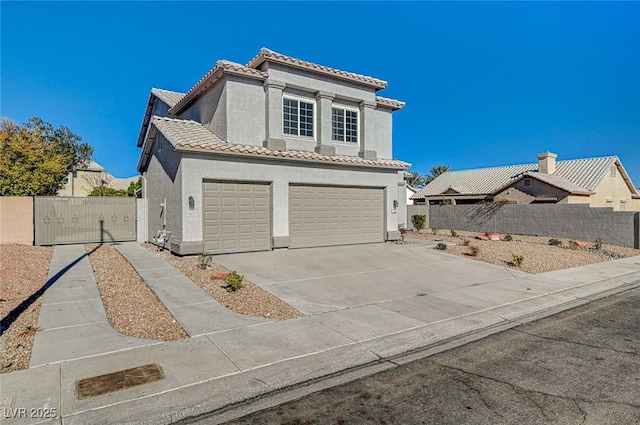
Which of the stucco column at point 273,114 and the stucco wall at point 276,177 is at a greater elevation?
the stucco column at point 273,114

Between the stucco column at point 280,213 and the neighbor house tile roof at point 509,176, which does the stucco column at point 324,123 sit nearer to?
the stucco column at point 280,213

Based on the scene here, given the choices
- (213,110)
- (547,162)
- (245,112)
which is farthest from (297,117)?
(547,162)

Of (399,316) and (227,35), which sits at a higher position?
(227,35)

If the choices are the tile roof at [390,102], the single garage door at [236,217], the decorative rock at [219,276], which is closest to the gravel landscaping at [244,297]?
the decorative rock at [219,276]

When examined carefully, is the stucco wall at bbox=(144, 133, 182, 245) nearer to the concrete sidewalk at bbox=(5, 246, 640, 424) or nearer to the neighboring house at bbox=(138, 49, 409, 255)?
the neighboring house at bbox=(138, 49, 409, 255)

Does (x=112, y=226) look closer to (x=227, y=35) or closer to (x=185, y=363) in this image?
(x=185, y=363)

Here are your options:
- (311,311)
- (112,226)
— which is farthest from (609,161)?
(112,226)

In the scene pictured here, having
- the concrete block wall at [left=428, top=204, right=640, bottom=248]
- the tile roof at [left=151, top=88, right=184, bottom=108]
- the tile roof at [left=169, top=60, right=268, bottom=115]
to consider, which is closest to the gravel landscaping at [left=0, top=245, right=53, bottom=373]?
the tile roof at [left=169, top=60, right=268, bottom=115]

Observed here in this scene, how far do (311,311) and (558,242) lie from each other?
15.9 metres

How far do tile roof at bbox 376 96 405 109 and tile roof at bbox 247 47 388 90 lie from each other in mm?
538

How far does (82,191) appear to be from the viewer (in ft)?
130

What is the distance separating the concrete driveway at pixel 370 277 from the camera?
800 centimetres

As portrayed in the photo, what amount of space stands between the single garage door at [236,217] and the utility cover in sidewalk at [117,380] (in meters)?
8.05

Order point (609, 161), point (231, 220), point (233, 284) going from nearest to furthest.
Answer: point (233, 284)
point (231, 220)
point (609, 161)
